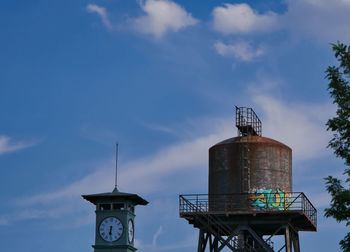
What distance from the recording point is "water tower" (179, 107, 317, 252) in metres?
48.8

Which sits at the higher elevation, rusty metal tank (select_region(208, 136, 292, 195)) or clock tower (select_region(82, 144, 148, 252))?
rusty metal tank (select_region(208, 136, 292, 195))

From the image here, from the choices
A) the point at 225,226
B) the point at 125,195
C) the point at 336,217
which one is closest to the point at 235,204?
the point at 225,226

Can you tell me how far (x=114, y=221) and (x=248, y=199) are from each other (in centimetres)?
872

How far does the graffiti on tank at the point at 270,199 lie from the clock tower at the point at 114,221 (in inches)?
295

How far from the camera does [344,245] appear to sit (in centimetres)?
2906

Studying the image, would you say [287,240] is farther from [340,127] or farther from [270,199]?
[340,127]

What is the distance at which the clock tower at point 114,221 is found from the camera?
45956 mm

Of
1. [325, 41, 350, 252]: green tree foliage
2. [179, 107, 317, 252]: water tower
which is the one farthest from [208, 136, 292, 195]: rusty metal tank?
[325, 41, 350, 252]: green tree foliage

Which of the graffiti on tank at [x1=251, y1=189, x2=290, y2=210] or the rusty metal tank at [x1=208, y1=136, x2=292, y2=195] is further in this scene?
the rusty metal tank at [x1=208, y1=136, x2=292, y2=195]

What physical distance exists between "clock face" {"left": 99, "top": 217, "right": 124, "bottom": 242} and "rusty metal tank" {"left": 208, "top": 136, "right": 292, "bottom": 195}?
7.36 meters

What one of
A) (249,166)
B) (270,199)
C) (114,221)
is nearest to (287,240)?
(270,199)

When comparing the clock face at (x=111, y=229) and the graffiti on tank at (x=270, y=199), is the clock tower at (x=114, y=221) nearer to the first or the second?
the clock face at (x=111, y=229)

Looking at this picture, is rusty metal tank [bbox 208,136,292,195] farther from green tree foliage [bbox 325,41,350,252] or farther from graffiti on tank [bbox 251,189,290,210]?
green tree foliage [bbox 325,41,350,252]

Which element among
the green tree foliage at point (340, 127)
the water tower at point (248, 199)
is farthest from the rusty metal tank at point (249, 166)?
the green tree foliage at point (340, 127)
